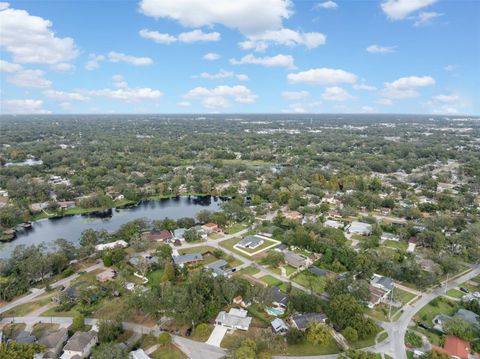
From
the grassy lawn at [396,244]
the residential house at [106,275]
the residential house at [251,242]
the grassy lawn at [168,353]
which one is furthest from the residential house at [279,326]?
the grassy lawn at [396,244]

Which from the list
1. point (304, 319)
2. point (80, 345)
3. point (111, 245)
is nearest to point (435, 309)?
point (304, 319)

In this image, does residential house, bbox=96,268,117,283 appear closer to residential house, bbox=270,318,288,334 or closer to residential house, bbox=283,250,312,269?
residential house, bbox=270,318,288,334

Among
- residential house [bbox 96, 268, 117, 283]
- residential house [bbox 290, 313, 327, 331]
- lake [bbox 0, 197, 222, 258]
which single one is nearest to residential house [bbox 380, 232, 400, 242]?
residential house [bbox 290, 313, 327, 331]

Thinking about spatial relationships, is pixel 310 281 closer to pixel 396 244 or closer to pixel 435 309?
pixel 435 309

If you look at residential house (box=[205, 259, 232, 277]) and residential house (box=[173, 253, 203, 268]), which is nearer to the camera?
residential house (box=[205, 259, 232, 277])

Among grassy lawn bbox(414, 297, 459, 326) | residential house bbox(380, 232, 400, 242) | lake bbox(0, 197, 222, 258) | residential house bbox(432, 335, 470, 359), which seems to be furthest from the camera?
lake bbox(0, 197, 222, 258)

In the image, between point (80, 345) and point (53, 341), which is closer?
point (80, 345)
